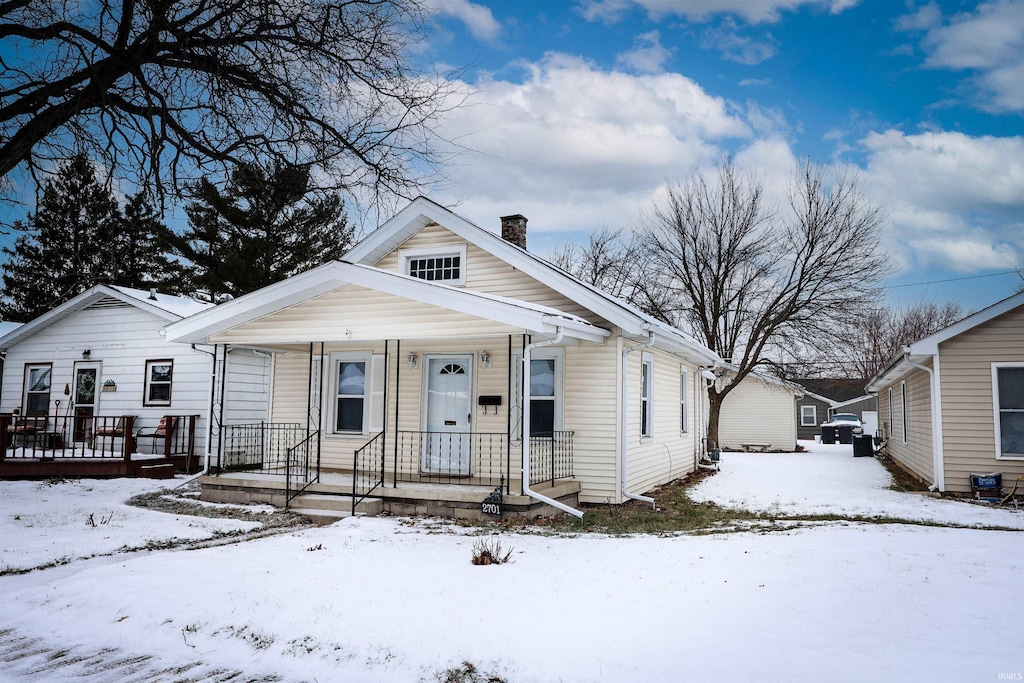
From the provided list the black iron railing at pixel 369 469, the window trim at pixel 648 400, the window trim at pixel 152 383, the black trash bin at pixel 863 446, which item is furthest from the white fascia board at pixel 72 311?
the black trash bin at pixel 863 446

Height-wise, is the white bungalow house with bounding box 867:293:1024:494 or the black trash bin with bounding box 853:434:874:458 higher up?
the white bungalow house with bounding box 867:293:1024:494

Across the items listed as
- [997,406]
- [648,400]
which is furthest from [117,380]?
[997,406]

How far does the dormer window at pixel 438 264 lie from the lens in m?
13.4

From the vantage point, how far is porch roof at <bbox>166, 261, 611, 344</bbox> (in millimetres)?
9625

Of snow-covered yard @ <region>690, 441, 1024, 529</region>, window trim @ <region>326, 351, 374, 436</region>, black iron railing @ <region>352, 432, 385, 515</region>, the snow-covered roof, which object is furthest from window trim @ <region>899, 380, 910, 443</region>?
the snow-covered roof

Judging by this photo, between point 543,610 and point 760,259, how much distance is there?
23.5 meters

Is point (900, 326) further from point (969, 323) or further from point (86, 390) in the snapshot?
point (86, 390)

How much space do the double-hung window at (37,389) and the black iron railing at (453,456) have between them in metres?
12.0

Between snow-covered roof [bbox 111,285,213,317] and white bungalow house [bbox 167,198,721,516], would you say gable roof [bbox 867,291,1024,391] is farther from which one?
snow-covered roof [bbox 111,285,213,317]

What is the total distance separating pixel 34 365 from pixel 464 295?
15.3 m

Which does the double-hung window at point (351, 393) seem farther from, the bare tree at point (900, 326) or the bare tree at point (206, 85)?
the bare tree at point (900, 326)

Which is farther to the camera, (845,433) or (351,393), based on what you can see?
(845,433)

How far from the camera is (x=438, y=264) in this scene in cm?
1374

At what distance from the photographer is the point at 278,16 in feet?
22.5
